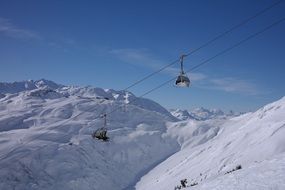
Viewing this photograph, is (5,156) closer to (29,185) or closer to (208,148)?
(29,185)

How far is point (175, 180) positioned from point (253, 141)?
30.8 m

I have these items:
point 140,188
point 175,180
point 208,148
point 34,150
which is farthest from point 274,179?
point 34,150

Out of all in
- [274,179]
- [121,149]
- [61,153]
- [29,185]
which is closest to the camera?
[274,179]

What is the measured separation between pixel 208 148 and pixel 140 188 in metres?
34.6

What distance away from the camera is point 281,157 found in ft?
60.6

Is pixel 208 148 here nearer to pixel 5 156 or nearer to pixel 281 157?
pixel 5 156

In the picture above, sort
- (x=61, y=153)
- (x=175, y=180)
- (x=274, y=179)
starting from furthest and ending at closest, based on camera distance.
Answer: (x=61, y=153) < (x=175, y=180) < (x=274, y=179)

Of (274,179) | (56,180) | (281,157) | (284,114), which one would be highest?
(284,114)

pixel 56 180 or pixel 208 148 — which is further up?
pixel 208 148

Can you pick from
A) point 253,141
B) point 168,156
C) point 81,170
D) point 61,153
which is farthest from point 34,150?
point 253,141

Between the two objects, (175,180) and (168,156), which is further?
(168,156)

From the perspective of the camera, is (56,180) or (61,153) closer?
(56,180)

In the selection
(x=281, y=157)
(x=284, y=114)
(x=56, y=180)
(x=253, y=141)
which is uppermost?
(x=284, y=114)

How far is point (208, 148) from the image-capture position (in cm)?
16675
